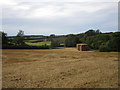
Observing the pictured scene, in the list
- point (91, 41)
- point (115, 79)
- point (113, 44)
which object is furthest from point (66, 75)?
point (91, 41)

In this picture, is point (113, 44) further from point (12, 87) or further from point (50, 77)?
point (12, 87)

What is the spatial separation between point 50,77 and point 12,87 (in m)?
1.38

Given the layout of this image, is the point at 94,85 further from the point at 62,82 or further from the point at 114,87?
the point at 62,82

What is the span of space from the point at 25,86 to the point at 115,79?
9.63ft

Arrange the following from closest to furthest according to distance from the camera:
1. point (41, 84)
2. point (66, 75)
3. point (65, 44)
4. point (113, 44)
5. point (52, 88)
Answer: point (52, 88)
point (41, 84)
point (66, 75)
point (113, 44)
point (65, 44)

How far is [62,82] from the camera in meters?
4.76

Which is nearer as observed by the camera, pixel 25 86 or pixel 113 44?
pixel 25 86

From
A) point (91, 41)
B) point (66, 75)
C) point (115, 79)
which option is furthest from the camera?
point (91, 41)

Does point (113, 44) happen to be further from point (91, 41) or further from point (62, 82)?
point (62, 82)

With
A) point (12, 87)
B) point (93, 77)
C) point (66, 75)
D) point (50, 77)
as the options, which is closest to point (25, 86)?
point (12, 87)

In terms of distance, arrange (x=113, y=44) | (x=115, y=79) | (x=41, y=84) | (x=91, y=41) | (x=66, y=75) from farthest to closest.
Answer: (x=91, y=41), (x=113, y=44), (x=66, y=75), (x=115, y=79), (x=41, y=84)

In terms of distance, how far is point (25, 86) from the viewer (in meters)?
4.40

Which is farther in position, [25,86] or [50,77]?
[50,77]

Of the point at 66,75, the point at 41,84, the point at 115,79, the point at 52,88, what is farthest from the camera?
the point at 66,75
